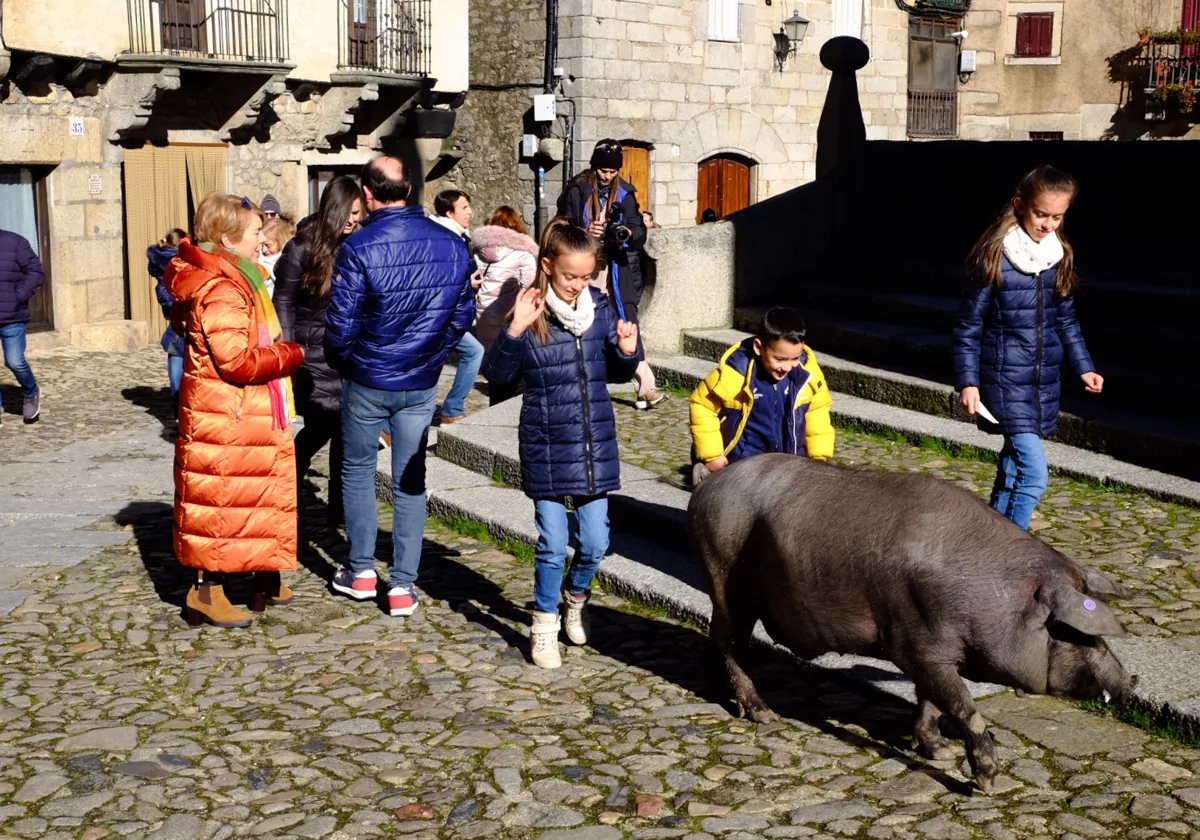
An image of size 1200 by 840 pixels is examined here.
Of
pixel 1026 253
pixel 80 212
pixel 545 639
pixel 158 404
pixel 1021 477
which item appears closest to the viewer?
pixel 545 639

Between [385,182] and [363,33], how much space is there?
53.3 feet

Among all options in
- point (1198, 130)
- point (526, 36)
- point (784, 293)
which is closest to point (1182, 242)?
point (784, 293)

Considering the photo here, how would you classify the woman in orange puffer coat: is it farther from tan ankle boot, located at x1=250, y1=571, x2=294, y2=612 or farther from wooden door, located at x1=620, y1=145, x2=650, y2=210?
wooden door, located at x1=620, y1=145, x2=650, y2=210

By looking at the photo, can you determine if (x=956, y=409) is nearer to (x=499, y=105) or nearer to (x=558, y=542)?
(x=558, y=542)

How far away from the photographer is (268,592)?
6.57m

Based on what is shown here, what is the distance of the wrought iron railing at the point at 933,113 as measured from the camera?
2961 centimetres

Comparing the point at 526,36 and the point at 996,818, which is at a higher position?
the point at 526,36

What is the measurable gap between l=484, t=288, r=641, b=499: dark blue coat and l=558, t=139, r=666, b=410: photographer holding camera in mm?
4212

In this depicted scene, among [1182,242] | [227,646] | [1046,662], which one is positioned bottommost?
[227,646]

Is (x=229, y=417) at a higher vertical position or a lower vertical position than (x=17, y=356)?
higher

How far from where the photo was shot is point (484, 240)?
10.1 metres

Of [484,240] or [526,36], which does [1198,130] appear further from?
[484,240]

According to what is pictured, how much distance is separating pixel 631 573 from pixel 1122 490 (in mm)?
2852

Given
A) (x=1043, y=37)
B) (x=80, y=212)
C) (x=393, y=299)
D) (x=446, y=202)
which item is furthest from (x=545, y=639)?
(x=1043, y=37)
